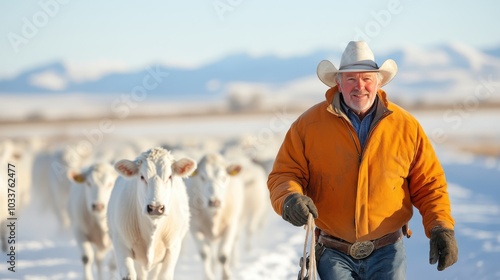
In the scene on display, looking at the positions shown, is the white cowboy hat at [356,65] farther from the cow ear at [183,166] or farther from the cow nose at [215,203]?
the cow nose at [215,203]

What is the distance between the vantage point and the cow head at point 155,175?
26.0ft

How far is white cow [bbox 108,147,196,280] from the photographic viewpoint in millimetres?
8141

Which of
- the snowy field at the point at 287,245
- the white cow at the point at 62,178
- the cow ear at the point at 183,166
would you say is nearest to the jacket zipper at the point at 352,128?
the cow ear at the point at 183,166

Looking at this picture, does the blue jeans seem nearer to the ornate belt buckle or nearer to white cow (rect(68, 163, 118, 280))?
the ornate belt buckle

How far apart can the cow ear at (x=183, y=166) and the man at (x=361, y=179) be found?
320 centimetres

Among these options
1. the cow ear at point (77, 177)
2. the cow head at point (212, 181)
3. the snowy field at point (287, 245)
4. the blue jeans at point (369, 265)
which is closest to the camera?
the blue jeans at point (369, 265)

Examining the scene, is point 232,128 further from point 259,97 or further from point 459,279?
point 459,279

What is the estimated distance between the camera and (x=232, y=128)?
5381cm

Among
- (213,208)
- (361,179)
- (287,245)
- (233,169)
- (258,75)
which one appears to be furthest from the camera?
(258,75)

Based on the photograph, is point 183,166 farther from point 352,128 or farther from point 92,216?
point 352,128

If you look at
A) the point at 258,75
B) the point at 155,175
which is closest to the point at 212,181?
the point at 155,175

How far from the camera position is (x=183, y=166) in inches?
330

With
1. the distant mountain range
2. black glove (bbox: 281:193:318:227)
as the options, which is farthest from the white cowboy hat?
the distant mountain range

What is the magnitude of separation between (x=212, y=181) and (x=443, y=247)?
Result: 669cm
